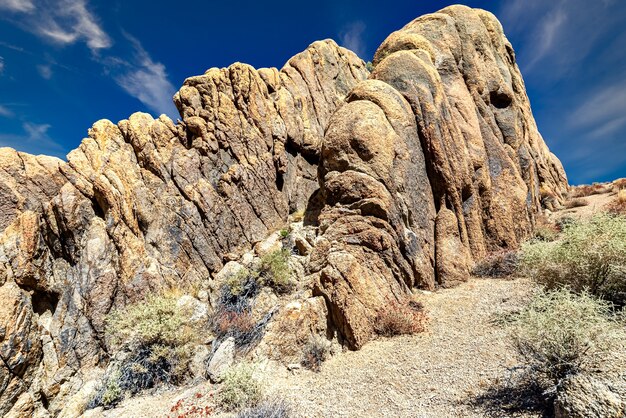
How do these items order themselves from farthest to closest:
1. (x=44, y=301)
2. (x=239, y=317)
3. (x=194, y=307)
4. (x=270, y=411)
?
(x=44, y=301)
(x=194, y=307)
(x=239, y=317)
(x=270, y=411)

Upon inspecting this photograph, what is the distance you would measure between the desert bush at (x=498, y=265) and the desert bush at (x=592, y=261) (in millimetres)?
3319

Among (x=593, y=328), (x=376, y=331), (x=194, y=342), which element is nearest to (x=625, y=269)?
(x=593, y=328)

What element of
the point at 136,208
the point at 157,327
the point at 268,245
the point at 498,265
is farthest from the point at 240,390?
the point at 136,208

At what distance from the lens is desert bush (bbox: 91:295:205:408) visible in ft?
36.2

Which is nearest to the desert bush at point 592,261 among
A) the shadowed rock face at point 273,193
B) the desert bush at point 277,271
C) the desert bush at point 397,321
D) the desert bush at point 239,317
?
the desert bush at point 397,321

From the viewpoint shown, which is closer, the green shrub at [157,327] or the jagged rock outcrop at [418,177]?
the jagged rock outcrop at [418,177]

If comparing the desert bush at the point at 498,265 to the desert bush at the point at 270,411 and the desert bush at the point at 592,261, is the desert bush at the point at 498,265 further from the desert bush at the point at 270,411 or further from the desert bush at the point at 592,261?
the desert bush at the point at 270,411

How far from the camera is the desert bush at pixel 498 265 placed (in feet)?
43.1

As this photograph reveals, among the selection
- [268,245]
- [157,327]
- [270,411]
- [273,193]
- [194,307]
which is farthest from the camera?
[273,193]

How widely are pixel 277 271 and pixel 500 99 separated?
51.9 ft

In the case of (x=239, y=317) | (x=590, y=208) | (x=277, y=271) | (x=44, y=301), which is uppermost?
(x=590, y=208)

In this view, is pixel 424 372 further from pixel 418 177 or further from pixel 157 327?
pixel 157 327

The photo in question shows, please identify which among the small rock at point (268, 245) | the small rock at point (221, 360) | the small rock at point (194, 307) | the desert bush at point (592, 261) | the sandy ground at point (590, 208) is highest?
the sandy ground at point (590, 208)

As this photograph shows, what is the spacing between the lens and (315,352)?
397 inches
